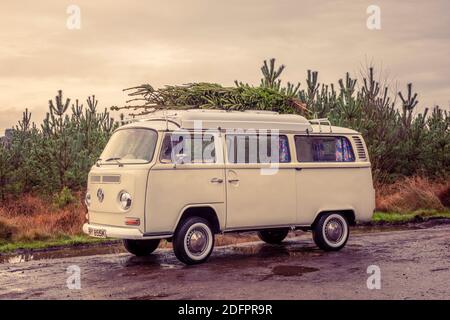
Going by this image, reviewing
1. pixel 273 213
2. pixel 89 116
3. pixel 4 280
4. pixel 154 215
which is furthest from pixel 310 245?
pixel 89 116

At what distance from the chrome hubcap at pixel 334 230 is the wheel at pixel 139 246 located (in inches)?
124

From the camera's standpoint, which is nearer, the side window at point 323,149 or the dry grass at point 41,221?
the side window at point 323,149

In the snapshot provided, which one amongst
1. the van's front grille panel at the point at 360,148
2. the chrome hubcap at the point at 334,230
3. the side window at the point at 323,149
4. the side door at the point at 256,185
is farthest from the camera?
the van's front grille panel at the point at 360,148

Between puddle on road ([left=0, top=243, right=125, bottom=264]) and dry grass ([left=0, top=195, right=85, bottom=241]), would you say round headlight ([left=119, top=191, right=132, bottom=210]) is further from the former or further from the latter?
dry grass ([left=0, top=195, right=85, bottom=241])

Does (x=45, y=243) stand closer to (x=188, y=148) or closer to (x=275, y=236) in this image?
(x=275, y=236)

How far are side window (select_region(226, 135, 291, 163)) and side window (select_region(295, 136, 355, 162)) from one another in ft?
1.08

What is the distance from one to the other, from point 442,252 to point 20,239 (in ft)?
28.7

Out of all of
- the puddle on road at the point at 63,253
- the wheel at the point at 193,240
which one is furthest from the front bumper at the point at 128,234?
the puddle on road at the point at 63,253

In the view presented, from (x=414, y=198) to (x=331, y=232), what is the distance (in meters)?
8.30

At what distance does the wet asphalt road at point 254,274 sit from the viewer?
7.65 meters

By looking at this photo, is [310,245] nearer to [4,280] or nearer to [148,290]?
[148,290]

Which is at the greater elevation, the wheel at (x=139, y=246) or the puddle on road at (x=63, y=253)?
the wheel at (x=139, y=246)

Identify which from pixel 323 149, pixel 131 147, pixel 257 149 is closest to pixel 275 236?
pixel 323 149

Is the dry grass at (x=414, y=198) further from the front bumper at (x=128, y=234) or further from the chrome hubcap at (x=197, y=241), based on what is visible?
the front bumper at (x=128, y=234)
